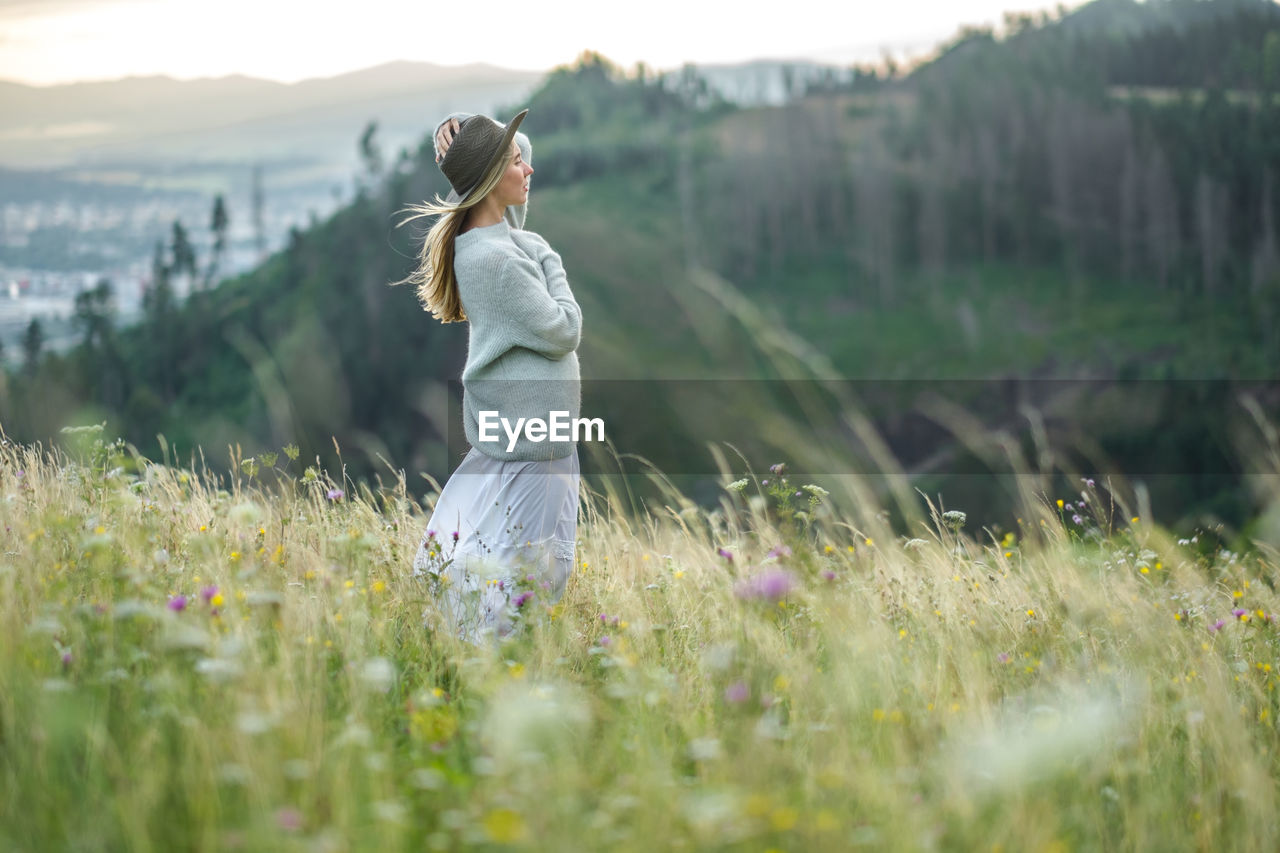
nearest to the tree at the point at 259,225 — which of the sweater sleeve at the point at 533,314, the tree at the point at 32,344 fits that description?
the tree at the point at 32,344

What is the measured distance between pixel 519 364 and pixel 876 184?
4261 inches

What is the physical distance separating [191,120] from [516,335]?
630ft

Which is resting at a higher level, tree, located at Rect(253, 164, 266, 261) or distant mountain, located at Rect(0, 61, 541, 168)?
distant mountain, located at Rect(0, 61, 541, 168)

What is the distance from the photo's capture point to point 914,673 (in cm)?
300

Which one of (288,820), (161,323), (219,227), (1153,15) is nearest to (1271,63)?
(1153,15)

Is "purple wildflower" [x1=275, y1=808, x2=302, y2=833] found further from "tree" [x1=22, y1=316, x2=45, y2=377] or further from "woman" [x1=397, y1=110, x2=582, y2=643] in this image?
"tree" [x1=22, y1=316, x2=45, y2=377]

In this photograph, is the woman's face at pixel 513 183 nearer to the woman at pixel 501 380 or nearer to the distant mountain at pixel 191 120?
the woman at pixel 501 380

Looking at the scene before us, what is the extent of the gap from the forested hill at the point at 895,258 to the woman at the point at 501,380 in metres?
65.2

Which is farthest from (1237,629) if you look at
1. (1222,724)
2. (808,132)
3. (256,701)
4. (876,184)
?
(808,132)

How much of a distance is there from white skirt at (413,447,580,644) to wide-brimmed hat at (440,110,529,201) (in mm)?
1041

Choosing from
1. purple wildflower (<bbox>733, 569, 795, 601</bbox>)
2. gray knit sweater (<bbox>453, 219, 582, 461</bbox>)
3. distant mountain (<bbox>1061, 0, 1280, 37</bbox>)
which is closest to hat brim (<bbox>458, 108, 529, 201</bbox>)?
gray knit sweater (<bbox>453, 219, 582, 461</bbox>)

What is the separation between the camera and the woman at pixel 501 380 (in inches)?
137

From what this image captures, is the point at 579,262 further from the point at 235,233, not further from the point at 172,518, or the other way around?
the point at 172,518

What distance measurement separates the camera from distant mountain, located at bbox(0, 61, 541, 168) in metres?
132
